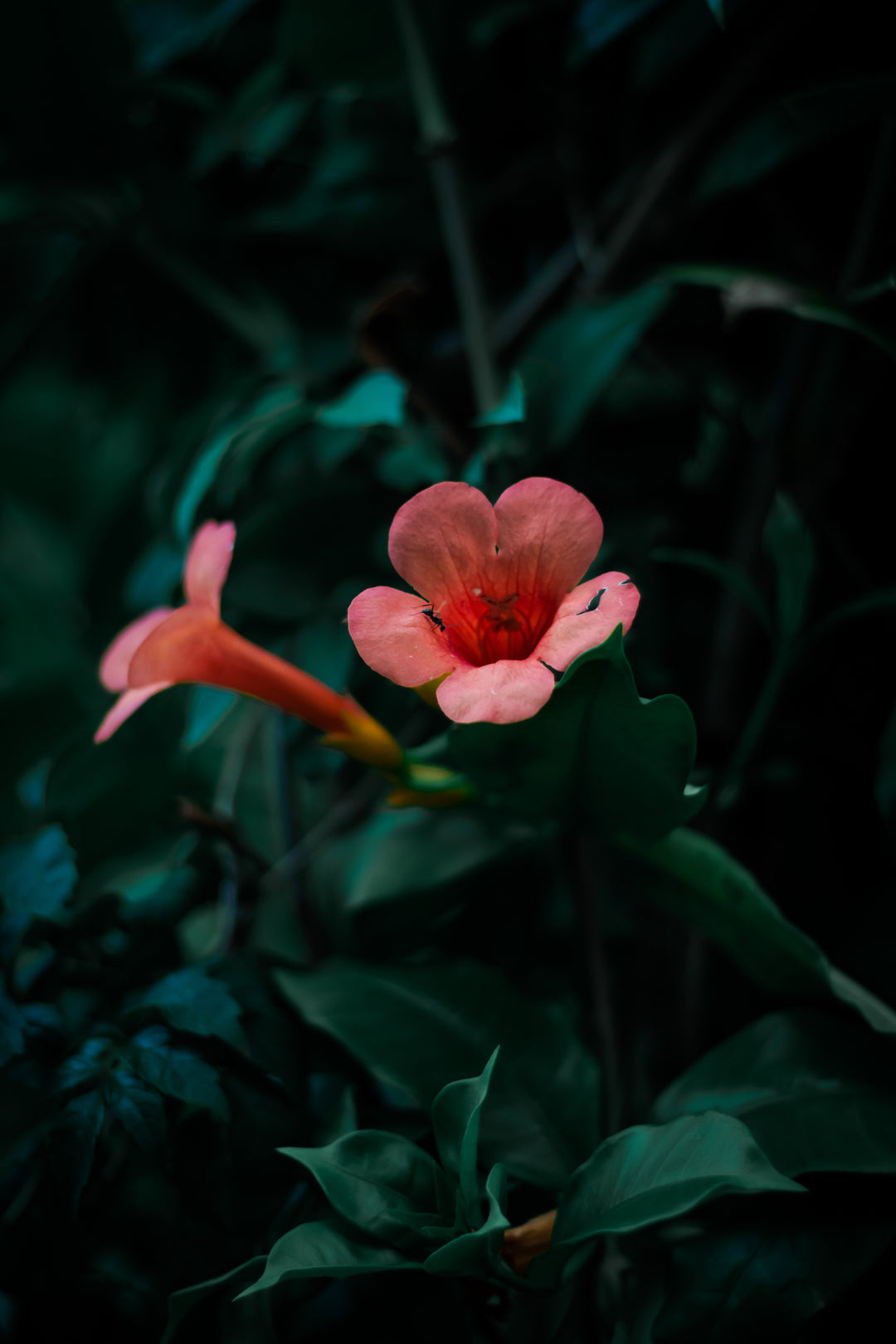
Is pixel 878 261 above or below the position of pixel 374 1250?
above

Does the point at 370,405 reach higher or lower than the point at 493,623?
higher

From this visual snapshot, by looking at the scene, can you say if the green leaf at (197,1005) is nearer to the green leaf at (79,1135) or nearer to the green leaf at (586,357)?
the green leaf at (79,1135)

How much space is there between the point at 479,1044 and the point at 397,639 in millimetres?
279

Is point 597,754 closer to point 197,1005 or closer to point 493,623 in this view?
point 493,623

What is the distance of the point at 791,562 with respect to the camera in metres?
0.55

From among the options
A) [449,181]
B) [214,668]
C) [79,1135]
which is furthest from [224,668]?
[449,181]

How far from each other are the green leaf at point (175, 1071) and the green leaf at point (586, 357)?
0.48 meters

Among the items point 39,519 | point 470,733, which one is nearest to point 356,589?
point 470,733

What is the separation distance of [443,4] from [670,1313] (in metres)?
1.01

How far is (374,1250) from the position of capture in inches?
16.5

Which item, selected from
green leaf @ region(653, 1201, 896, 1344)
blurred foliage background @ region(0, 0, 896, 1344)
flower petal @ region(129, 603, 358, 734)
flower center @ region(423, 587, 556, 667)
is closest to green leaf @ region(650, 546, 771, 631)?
blurred foliage background @ region(0, 0, 896, 1344)

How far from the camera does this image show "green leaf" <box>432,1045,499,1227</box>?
0.39 metres

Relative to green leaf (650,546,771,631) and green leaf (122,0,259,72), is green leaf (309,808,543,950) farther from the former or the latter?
green leaf (122,0,259,72)

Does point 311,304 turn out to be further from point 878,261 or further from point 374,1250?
Answer: point 374,1250
